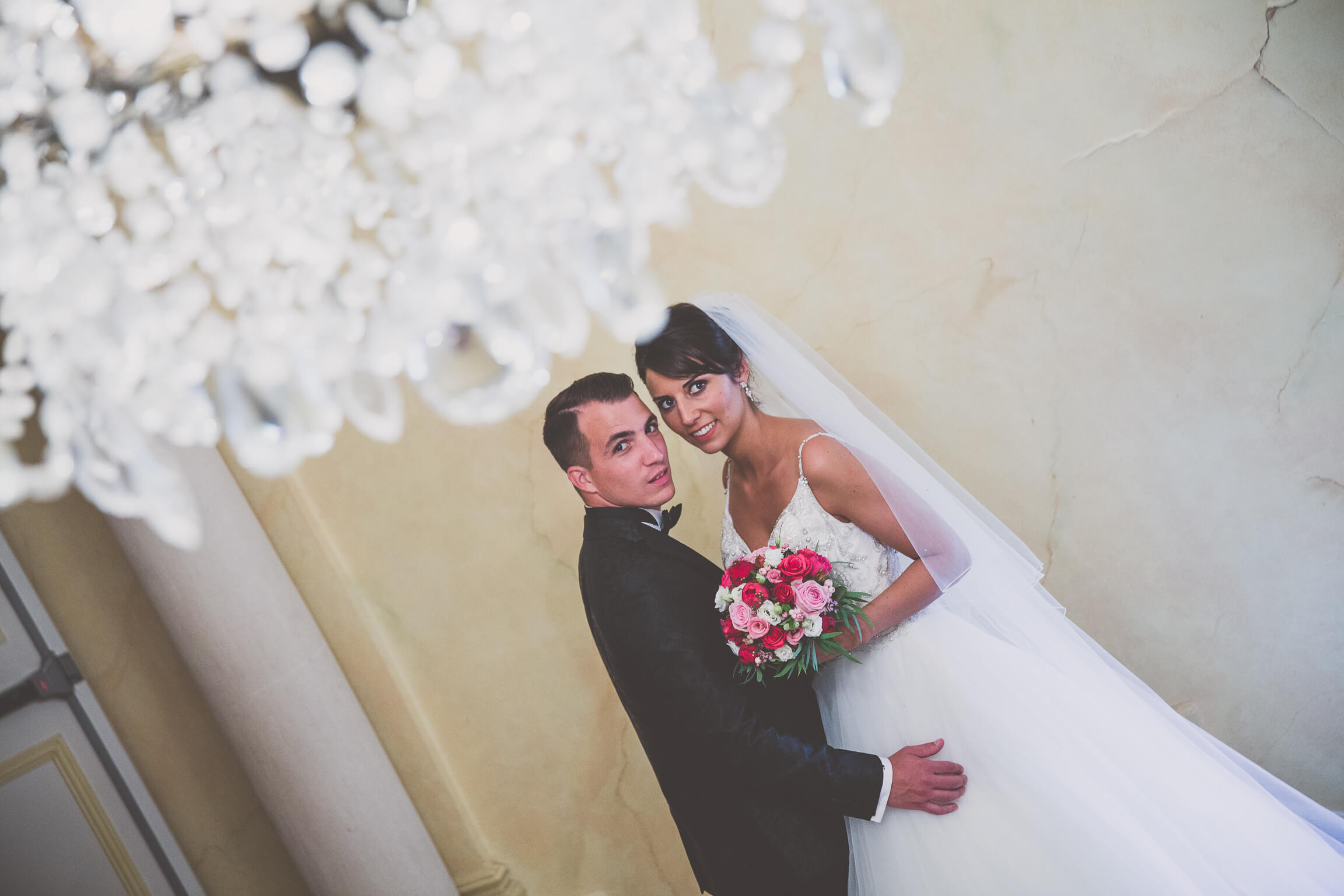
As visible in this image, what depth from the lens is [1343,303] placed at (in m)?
2.35

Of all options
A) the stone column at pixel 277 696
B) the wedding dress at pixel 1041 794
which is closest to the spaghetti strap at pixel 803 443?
the wedding dress at pixel 1041 794

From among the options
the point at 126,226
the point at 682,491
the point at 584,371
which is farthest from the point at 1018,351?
the point at 126,226

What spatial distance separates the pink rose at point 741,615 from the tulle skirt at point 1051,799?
0.36 meters

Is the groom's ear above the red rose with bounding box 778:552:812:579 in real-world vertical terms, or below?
above

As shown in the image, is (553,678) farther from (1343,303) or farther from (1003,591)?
(1343,303)

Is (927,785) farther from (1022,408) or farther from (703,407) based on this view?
(1022,408)

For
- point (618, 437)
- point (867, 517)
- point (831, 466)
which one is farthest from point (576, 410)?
point (867, 517)

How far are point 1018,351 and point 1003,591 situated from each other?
1010 millimetres

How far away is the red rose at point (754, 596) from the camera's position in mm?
1632

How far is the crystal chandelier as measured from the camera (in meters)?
2.25

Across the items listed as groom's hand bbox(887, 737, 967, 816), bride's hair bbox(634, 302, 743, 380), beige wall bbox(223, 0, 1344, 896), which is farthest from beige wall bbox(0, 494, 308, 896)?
groom's hand bbox(887, 737, 967, 816)

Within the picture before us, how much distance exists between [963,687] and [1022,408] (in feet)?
3.77

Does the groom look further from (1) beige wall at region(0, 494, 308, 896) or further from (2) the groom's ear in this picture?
(1) beige wall at region(0, 494, 308, 896)

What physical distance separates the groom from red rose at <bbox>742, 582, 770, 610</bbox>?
15cm
